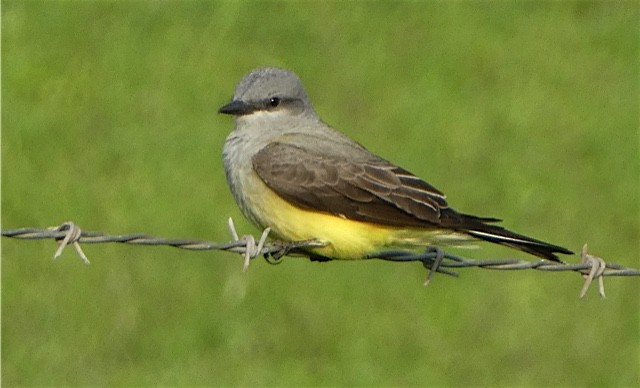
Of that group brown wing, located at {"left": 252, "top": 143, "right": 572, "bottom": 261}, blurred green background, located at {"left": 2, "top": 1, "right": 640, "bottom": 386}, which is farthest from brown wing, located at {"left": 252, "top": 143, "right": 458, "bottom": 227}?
blurred green background, located at {"left": 2, "top": 1, "right": 640, "bottom": 386}

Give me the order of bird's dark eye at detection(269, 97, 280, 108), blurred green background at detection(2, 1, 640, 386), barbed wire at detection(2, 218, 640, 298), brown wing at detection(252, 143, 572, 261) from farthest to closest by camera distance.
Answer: blurred green background at detection(2, 1, 640, 386) → bird's dark eye at detection(269, 97, 280, 108) → brown wing at detection(252, 143, 572, 261) → barbed wire at detection(2, 218, 640, 298)

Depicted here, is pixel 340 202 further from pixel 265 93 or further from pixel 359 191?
pixel 265 93

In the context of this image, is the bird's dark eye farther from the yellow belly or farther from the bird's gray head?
the yellow belly

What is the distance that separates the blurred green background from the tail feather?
3.22 metres

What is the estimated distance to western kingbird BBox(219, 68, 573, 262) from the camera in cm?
779

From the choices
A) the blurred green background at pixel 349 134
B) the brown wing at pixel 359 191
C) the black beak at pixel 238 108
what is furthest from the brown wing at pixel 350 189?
the blurred green background at pixel 349 134

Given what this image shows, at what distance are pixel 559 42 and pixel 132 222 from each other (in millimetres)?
5425

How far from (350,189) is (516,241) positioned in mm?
911

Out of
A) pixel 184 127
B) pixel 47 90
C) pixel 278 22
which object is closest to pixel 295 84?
pixel 184 127

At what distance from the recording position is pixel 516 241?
7.44 m

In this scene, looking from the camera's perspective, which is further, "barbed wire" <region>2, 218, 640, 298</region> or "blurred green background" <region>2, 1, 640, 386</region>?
"blurred green background" <region>2, 1, 640, 386</region>

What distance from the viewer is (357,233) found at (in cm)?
784

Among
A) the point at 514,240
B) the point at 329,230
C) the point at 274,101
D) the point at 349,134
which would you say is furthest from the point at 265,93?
the point at 349,134

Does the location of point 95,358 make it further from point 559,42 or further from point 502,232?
point 559,42
